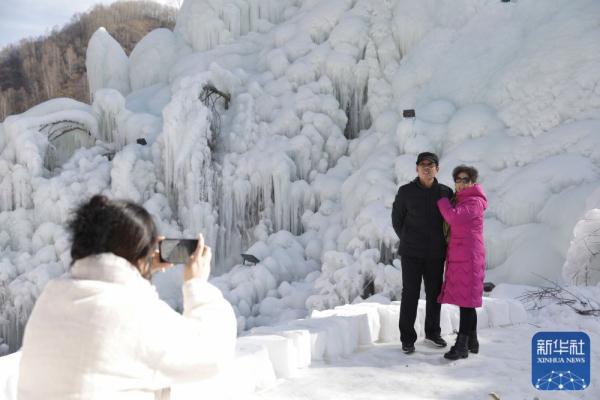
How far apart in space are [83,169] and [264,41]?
6186 millimetres

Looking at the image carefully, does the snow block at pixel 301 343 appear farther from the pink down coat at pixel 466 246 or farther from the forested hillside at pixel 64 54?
the forested hillside at pixel 64 54

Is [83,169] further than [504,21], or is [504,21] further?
[83,169]

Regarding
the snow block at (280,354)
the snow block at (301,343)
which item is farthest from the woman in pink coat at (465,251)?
the snow block at (280,354)

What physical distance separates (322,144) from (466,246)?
9.72 metres

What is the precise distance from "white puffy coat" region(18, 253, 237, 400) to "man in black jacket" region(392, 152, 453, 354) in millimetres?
2782

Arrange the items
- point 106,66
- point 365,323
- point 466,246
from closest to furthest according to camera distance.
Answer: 1. point 466,246
2. point 365,323
3. point 106,66

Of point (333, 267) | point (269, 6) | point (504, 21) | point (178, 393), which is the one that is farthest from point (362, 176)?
point (178, 393)

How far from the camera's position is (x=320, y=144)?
13227 millimetres

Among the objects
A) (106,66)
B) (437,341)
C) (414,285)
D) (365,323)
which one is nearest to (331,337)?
(365,323)

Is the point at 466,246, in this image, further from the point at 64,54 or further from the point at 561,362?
the point at 64,54

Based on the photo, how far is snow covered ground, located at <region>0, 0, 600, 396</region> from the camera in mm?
9891

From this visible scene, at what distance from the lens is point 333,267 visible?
10.6 meters

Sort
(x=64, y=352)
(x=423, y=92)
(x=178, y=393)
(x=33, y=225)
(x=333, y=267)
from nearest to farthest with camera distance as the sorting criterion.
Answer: (x=64, y=352) < (x=178, y=393) < (x=333, y=267) < (x=423, y=92) < (x=33, y=225)

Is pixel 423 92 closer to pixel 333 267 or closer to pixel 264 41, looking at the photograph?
pixel 333 267
